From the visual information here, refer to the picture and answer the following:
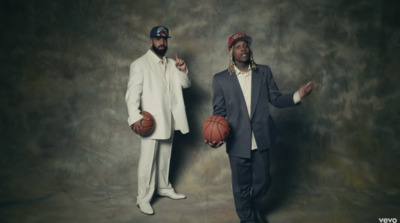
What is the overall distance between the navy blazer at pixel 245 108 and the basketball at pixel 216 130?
0.57 ft

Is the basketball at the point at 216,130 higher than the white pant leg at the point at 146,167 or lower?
higher

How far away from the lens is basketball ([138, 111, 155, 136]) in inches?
161

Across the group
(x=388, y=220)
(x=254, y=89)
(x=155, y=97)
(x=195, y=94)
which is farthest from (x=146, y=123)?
(x=388, y=220)

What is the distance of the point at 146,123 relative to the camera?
4109 millimetres

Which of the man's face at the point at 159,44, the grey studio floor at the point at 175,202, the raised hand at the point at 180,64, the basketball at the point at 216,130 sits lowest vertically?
the grey studio floor at the point at 175,202

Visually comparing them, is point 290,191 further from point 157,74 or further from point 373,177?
point 157,74

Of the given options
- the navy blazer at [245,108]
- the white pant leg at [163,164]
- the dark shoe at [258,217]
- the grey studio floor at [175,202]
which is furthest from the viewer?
the white pant leg at [163,164]

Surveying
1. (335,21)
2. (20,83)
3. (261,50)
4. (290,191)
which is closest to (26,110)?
(20,83)

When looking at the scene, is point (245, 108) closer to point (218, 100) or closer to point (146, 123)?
point (218, 100)

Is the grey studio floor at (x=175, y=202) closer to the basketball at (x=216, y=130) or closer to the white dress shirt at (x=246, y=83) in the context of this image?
the basketball at (x=216, y=130)

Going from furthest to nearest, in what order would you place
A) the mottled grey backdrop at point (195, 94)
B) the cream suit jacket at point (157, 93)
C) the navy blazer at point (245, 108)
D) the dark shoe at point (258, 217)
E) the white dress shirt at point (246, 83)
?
the mottled grey backdrop at point (195, 94) → the cream suit jacket at point (157, 93) → the dark shoe at point (258, 217) → the white dress shirt at point (246, 83) → the navy blazer at point (245, 108)

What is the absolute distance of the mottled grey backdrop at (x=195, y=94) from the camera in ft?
16.7

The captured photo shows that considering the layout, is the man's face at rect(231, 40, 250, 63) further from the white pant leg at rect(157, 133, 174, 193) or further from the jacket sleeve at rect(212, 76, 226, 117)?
the white pant leg at rect(157, 133, 174, 193)

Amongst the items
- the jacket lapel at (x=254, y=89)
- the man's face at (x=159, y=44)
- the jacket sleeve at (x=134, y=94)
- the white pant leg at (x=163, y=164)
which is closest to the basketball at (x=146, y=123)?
the jacket sleeve at (x=134, y=94)
